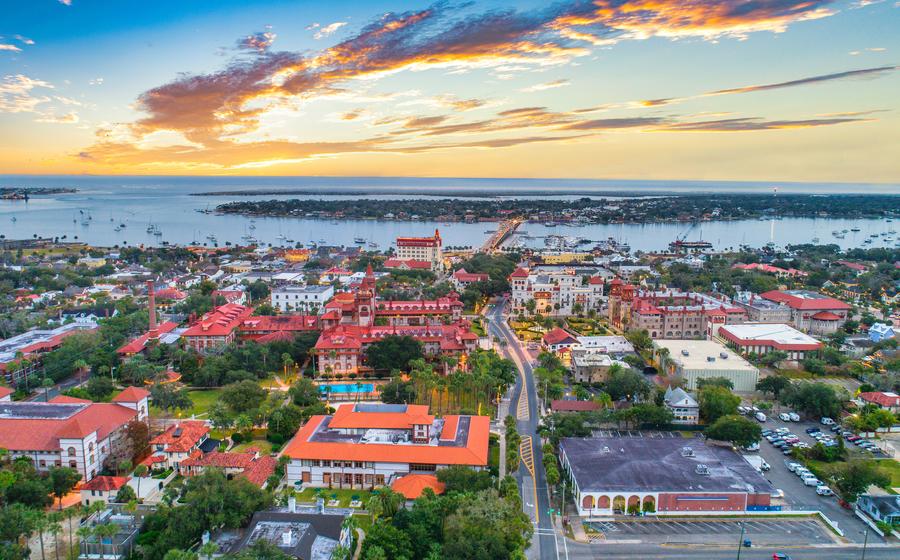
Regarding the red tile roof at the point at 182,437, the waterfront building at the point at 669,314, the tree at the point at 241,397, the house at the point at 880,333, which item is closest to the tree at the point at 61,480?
the red tile roof at the point at 182,437

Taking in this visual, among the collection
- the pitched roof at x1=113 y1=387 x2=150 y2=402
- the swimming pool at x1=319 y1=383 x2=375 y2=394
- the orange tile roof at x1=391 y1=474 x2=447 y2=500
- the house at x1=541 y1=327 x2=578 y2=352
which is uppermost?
Answer: the pitched roof at x1=113 y1=387 x2=150 y2=402

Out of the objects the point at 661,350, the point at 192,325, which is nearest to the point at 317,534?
the point at 661,350

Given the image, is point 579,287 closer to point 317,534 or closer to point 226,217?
point 317,534

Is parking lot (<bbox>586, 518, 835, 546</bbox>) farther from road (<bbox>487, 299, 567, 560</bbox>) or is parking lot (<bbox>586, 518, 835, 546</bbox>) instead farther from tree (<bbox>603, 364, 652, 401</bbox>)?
tree (<bbox>603, 364, 652, 401</bbox>)

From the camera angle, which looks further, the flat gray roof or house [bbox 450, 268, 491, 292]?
house [bbox 450, 268, 491, 292]

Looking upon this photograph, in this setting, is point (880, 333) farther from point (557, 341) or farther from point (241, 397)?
point (241, 397)

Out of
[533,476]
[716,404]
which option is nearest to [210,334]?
[533,476]

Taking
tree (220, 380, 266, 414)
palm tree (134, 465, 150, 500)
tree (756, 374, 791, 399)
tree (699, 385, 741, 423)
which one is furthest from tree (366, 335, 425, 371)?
tree (756, 374, 791, 399)
